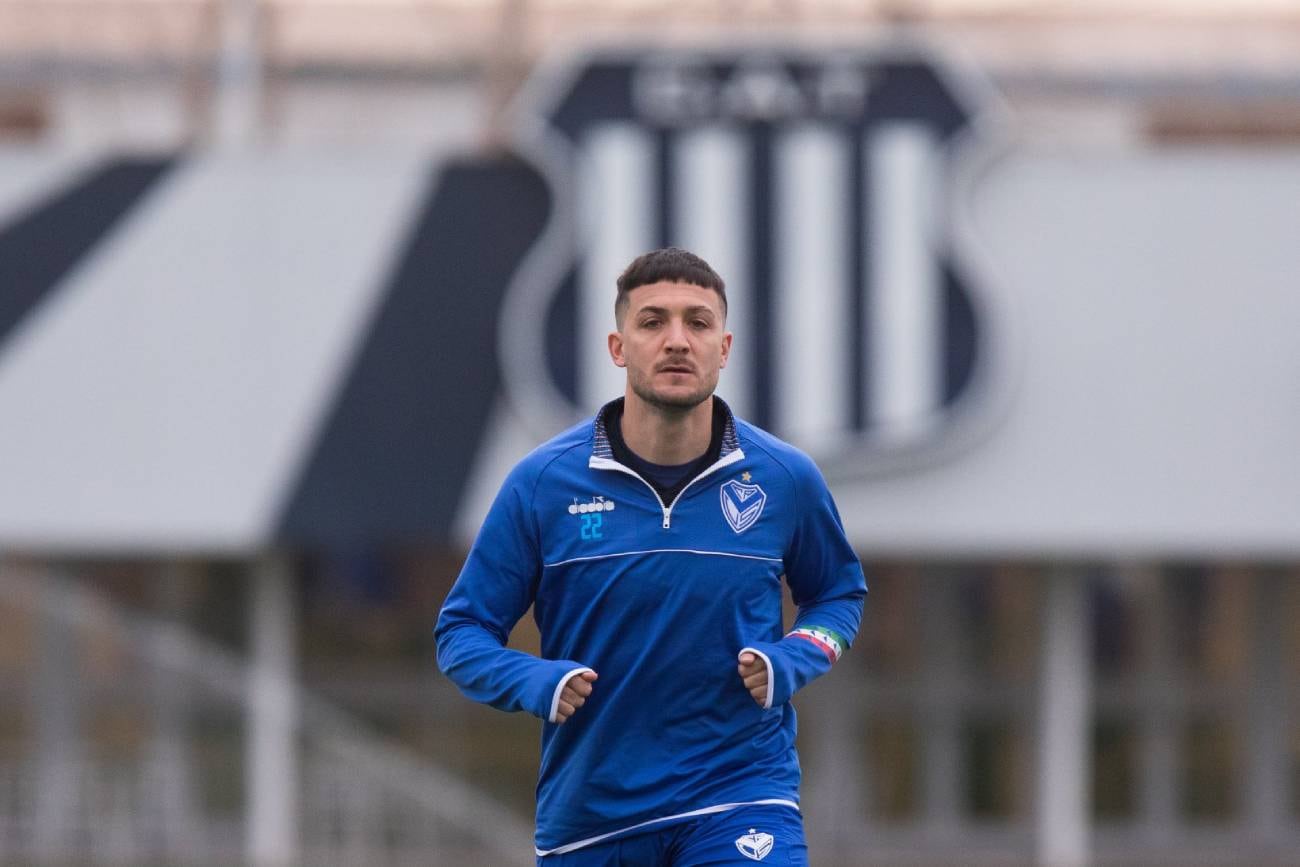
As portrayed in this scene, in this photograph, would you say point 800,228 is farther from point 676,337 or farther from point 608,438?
point 676,337

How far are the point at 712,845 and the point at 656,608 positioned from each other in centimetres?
52

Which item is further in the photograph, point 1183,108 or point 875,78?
point 1183,108

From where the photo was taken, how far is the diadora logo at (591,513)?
4117mm

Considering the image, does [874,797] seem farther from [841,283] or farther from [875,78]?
[875,78]

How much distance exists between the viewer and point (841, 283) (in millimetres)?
12281

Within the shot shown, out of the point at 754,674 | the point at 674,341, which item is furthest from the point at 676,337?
the point at 754,674

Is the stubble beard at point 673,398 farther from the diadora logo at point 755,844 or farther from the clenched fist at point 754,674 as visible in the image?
the diadora logo at point 755,844

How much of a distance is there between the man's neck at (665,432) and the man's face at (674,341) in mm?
96

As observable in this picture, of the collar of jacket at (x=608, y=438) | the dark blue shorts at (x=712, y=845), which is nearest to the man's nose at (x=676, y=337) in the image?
the collar of jacket at (x=608, y=438)

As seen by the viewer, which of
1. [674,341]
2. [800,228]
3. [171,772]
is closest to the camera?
[674,341]

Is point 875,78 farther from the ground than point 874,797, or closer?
farther from the ground

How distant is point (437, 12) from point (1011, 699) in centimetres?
659

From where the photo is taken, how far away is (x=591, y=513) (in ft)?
13.6

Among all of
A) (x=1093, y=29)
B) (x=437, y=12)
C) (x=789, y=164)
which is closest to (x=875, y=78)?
(x=789, y=164)
